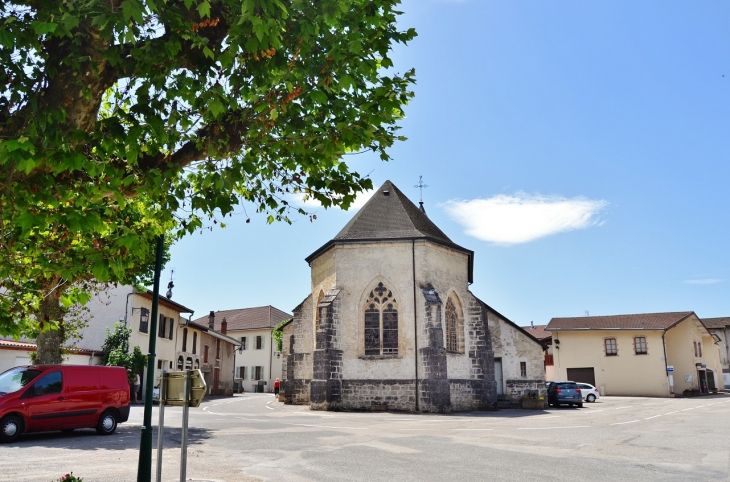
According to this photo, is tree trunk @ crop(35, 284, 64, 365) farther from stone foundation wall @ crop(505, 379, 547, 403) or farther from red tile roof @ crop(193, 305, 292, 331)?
red tile roof @ crop(193, 305, 292, 331)

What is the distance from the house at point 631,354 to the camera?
46219 mm

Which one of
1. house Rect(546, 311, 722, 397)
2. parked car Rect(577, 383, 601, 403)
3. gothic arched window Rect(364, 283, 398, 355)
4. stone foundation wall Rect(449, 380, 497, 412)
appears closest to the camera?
stone foundation wall Rect(449, 380, 497, 412)

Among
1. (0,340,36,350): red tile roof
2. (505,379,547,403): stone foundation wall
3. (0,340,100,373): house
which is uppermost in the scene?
(0,340,36,350): red tile roof

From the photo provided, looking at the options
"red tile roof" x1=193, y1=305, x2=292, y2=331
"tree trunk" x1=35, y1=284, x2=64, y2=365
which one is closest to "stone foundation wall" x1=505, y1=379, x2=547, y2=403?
"tree trunk" x1=35, y1=284, x2=64, y2=365

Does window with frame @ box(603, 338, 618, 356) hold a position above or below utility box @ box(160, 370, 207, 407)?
Result: above

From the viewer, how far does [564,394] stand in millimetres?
30469

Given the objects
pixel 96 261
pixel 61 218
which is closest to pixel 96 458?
pixel 96 261

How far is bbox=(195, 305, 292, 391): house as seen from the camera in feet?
205

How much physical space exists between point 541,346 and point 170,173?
26718 mm

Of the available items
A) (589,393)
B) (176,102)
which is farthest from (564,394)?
(176,102)

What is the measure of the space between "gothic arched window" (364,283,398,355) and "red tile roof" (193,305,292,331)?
38.5 meters

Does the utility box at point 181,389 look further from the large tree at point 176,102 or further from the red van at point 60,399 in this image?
the red van at point 60,399

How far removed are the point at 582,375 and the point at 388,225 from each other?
29074mm

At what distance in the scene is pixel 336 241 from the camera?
89.2 ft
